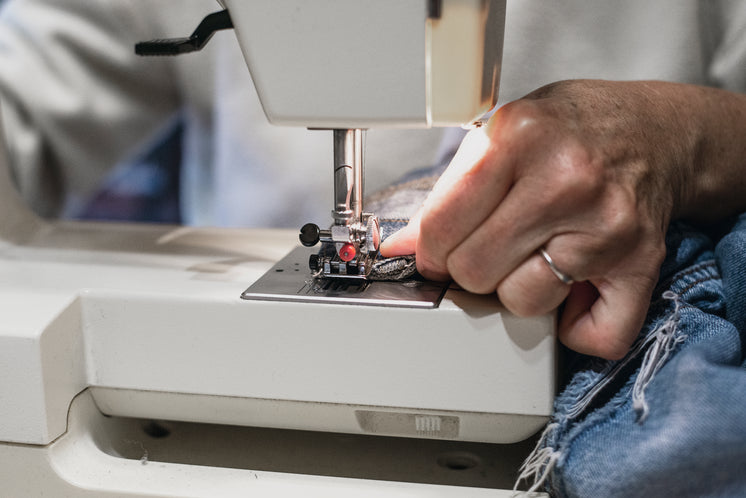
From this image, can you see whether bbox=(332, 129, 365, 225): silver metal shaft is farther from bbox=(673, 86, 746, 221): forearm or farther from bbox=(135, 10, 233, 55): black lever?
bbox=(673, 86, 746, 221): forearm

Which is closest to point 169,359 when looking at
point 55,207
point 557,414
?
point 557,414

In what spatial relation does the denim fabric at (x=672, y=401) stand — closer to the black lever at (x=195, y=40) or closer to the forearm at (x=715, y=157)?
the forearm at (x=715, y=157)

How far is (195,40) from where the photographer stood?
61cm

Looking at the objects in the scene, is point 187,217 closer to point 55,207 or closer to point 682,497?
point 55,207

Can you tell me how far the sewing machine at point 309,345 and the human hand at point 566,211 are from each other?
0.03 meters

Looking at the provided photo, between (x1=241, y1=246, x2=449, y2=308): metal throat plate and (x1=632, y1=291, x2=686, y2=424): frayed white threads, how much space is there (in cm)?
17

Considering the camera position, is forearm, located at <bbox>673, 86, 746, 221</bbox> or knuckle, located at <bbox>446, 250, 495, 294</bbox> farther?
forearm, located at <bbox>673, 86, 746, 221</bbox>

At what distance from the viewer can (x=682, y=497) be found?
1.80 feet

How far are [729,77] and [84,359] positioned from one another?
2.75 ft

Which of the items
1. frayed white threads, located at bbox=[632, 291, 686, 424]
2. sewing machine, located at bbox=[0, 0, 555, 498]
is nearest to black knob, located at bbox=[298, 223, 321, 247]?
sewing machine, located at bbox=[0, 0, 555, 498]

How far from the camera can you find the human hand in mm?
553

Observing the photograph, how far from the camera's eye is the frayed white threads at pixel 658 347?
0.59 meters

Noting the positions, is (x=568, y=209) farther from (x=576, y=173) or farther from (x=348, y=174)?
(x=348, y=174)

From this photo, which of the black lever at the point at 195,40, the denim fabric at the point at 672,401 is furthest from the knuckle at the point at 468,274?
the black lever at the point at 195,40
